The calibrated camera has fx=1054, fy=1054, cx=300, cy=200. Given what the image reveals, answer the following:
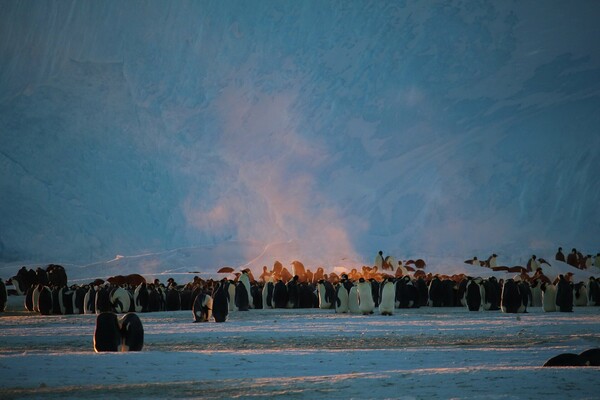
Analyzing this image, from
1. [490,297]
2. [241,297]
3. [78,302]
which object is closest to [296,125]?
[241,297]

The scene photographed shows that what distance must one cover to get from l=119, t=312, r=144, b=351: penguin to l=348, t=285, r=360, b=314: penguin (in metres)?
7.64

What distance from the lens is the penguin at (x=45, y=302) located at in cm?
1708

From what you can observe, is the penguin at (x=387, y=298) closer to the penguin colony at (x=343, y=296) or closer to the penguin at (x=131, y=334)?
the penguin colony at (x=343, y=296)

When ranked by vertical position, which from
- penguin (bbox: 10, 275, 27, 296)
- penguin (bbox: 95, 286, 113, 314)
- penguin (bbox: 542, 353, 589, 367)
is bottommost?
penguin (bbox: 542, 353, 589, 367)

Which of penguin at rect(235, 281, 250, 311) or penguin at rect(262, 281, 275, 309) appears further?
penguin at rect(262, 281, 275, 309)

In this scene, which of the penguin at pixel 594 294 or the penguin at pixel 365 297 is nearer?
the penguin at pixel 365 297

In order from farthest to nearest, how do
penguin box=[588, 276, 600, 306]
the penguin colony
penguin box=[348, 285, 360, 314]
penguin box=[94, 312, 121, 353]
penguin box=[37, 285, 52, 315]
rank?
penguin box=[588, 276, 600, 306] < penguin box=[37, 285, 52, 315] < penguin box=[348, 285, 360, 314] < the penguin colony < penguin box=[94, 312, 121, 353]

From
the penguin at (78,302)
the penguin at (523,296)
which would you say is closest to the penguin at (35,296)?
the penguin at (78,302)

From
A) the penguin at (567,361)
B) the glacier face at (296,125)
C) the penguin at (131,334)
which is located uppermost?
the glacier face at (296,125)

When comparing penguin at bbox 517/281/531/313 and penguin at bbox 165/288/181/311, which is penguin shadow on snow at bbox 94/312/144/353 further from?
penguin at bbox 165/288/181/311

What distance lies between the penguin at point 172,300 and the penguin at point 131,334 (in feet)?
29.9

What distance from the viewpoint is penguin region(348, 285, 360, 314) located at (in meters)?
16.2

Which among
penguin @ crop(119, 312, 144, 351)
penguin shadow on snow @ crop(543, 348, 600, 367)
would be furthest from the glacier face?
penguin shadow on snow @ crop(543, 348, 600, 367)

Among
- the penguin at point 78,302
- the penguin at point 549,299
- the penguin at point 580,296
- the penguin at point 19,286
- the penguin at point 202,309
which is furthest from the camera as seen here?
the penguin at point 19,286
